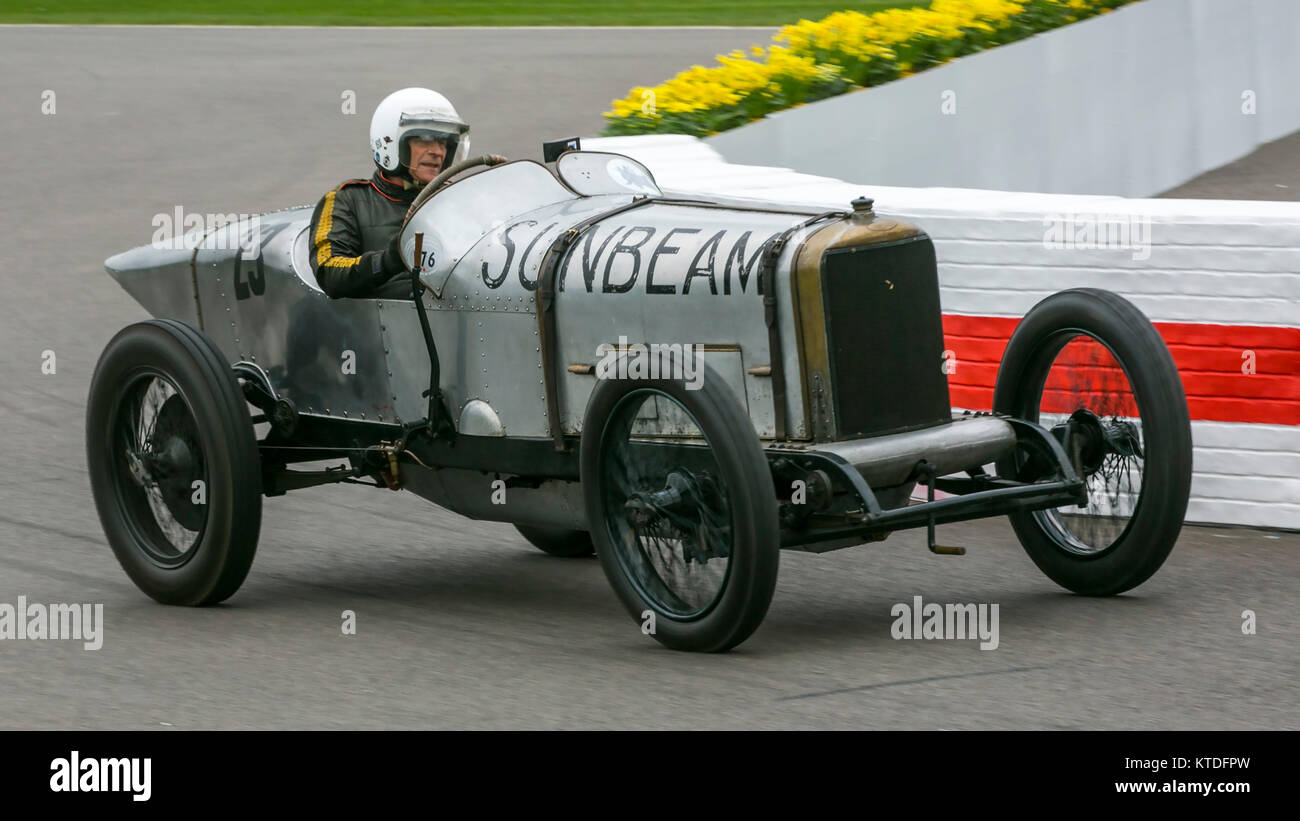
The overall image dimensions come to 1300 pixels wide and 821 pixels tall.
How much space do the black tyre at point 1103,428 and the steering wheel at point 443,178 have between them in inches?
77.0

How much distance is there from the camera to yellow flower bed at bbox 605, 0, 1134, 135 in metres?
11.4

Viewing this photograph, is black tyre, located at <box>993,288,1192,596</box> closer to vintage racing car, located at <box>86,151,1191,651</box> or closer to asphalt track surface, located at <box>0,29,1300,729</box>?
vintage racing car, located at <box>86,151,1191,651</box>

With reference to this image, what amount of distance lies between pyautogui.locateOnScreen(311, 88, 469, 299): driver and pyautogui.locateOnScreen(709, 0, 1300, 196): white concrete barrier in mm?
3478

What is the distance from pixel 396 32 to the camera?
24906 mm

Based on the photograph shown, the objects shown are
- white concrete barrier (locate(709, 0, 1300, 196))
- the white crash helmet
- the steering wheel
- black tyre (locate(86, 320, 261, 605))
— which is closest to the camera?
black tyre (locate(86, 320, 261, 605))

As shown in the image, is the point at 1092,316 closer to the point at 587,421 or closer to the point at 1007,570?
the point at 1007,570

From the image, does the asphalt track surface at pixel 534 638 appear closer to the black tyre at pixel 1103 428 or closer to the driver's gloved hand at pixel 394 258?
the black tyre at pixel 1103 428

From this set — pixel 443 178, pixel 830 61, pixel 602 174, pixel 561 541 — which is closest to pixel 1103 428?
pixel 602 174

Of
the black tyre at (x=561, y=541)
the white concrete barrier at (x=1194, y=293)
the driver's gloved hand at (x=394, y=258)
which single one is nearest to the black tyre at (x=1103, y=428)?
the white concrete barrier at (x=1194, y=293)

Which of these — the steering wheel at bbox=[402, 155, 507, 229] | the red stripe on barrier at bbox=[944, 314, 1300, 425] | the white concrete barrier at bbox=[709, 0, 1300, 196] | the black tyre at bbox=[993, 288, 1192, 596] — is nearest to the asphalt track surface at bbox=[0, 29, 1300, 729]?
the black tyre at bbox=[993, 288, 1192, 596]

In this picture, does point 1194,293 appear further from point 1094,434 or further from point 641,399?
point 641,399

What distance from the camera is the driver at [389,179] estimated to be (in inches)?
294

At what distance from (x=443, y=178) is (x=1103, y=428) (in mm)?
2433

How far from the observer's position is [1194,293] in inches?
324
